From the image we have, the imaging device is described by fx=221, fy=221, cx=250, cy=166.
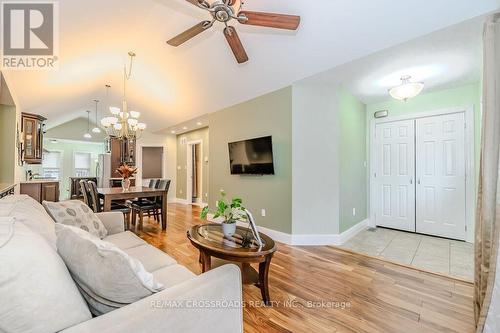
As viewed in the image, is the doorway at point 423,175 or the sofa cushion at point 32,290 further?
the doorway at point 423,175

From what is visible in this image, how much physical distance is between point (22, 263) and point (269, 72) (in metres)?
3.41

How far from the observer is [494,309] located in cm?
147

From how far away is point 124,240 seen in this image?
Result: 6.80ft

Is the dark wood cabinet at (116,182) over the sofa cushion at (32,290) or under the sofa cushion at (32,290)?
under

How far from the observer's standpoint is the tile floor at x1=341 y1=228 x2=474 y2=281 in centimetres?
258

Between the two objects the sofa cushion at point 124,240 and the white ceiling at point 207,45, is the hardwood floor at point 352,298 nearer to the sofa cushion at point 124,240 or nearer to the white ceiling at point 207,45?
the sofa cushion at point 124,240

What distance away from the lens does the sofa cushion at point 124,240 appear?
195 centimetres

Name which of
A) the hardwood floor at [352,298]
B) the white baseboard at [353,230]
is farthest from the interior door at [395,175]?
the hardwood floor at [352,298]

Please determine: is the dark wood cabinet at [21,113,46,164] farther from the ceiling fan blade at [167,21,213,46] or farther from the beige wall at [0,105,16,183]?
the ceiling fan blade at [167,21,213,46]

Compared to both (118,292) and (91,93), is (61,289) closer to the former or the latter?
(118,292)

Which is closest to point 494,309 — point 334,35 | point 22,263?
point 22,263

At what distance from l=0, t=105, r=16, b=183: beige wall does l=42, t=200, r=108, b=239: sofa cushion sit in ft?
9.07

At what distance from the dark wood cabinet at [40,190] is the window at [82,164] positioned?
5786 millimetres

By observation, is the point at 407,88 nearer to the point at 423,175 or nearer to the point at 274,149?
the point at 423,175
